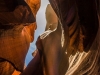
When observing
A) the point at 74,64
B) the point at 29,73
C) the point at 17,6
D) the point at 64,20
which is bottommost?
the point at 74,64

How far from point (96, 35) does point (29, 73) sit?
284 millimetres

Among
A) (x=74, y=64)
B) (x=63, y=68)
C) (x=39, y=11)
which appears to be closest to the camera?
(x=63, y=68)

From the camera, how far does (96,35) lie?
79cm

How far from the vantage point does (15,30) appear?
93cm

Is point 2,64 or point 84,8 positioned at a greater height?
point 84,8

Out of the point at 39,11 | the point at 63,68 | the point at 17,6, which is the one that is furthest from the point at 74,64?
the point at 39,11

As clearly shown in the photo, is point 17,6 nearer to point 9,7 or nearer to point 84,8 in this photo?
point 9,7

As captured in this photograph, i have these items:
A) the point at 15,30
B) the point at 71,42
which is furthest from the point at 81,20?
the point at 15,30

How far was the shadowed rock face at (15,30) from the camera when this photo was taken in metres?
0.73

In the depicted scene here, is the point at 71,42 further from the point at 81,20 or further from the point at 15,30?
the point at 15,30

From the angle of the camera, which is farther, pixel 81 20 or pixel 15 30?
pixel 15 30

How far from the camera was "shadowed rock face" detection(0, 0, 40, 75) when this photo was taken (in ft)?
2.41

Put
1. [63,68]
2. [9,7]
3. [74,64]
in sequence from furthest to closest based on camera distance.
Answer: [74,64], [63,68], [9,7]

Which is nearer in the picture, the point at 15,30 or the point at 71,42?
the point at 71,42
